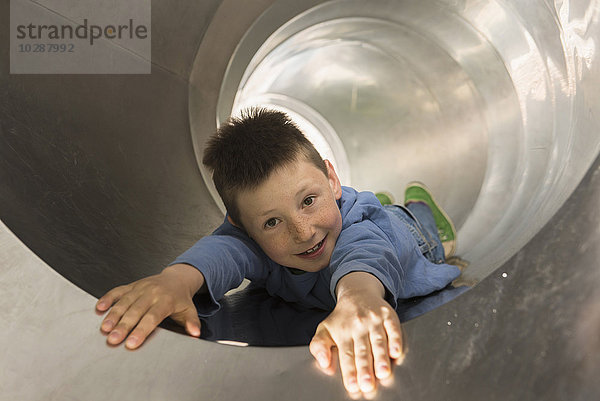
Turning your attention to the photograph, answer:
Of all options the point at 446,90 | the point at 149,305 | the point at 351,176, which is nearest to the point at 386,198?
the point at 351,176

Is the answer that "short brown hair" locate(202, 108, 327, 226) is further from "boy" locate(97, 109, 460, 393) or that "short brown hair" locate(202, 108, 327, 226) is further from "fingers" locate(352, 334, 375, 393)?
"fingers" locate(352, 334, 375, 393)

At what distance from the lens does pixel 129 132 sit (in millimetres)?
848

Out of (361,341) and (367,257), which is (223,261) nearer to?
(367,257)

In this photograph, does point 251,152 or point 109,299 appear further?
point 251,152

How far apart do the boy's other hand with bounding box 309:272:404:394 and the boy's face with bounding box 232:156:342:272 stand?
21 cm

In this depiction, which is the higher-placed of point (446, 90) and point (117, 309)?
point (446, 90)

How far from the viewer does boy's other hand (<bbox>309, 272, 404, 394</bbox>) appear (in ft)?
1.38

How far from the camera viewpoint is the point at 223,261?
2.29ft

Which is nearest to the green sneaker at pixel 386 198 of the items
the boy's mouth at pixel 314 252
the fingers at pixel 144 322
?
the boy's mouth at pixel 314 252

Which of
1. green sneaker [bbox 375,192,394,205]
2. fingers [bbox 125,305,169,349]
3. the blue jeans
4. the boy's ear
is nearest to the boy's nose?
the boy's ear

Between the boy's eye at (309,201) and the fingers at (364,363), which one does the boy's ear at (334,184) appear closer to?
the boy's eye at (309,201)

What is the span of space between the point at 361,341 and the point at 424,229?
2.16ft

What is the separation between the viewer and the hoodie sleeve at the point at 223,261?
662 millimetres

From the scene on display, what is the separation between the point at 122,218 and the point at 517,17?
0.73 m
